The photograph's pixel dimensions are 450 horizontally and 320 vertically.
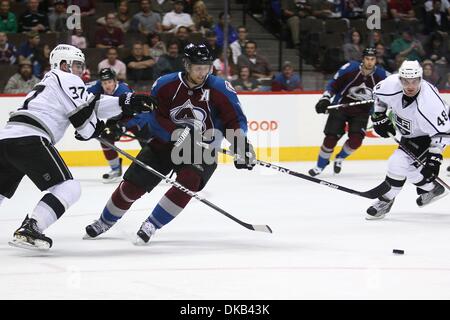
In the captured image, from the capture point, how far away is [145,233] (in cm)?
529

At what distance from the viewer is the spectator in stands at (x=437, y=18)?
10.5 meters

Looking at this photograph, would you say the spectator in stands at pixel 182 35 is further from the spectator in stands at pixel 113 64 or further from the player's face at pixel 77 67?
the player's face at pixel 77 67

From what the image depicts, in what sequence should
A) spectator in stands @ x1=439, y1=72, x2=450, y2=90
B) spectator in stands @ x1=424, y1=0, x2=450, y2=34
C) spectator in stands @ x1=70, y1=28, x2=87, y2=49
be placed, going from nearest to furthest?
spectator in stands @ x1=70, y1=28, x2=87, y2=49 < spectator in stands @ x1=439, y1=72, x2=450, y2=90 < spectator in stands @ x1=424, y1=0, x2=450, y2=34

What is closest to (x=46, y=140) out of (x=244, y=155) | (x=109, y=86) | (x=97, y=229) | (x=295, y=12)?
(x=97, y=229)

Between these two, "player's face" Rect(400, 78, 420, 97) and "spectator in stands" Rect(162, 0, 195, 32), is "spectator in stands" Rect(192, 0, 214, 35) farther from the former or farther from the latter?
"player's face" Rect(400, 78, 420, 97)

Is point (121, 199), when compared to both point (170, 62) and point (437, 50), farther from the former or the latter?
point (437, 50)

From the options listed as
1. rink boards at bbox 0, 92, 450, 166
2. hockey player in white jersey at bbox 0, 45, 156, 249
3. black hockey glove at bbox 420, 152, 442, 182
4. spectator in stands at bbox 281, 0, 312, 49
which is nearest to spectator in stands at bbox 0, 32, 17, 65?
rink boards at bbox 0, 92, 450, 166

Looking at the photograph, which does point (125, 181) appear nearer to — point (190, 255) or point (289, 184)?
point (190, 255)

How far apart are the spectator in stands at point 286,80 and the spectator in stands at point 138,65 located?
1252mm

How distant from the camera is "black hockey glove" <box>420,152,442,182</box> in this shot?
19.8ft

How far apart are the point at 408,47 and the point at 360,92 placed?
1.94m

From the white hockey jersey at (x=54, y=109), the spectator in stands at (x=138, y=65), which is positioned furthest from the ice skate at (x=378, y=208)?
the spectator in stands at (x=138, y=65)

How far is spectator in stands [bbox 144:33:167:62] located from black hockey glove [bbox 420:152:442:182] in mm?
3978
